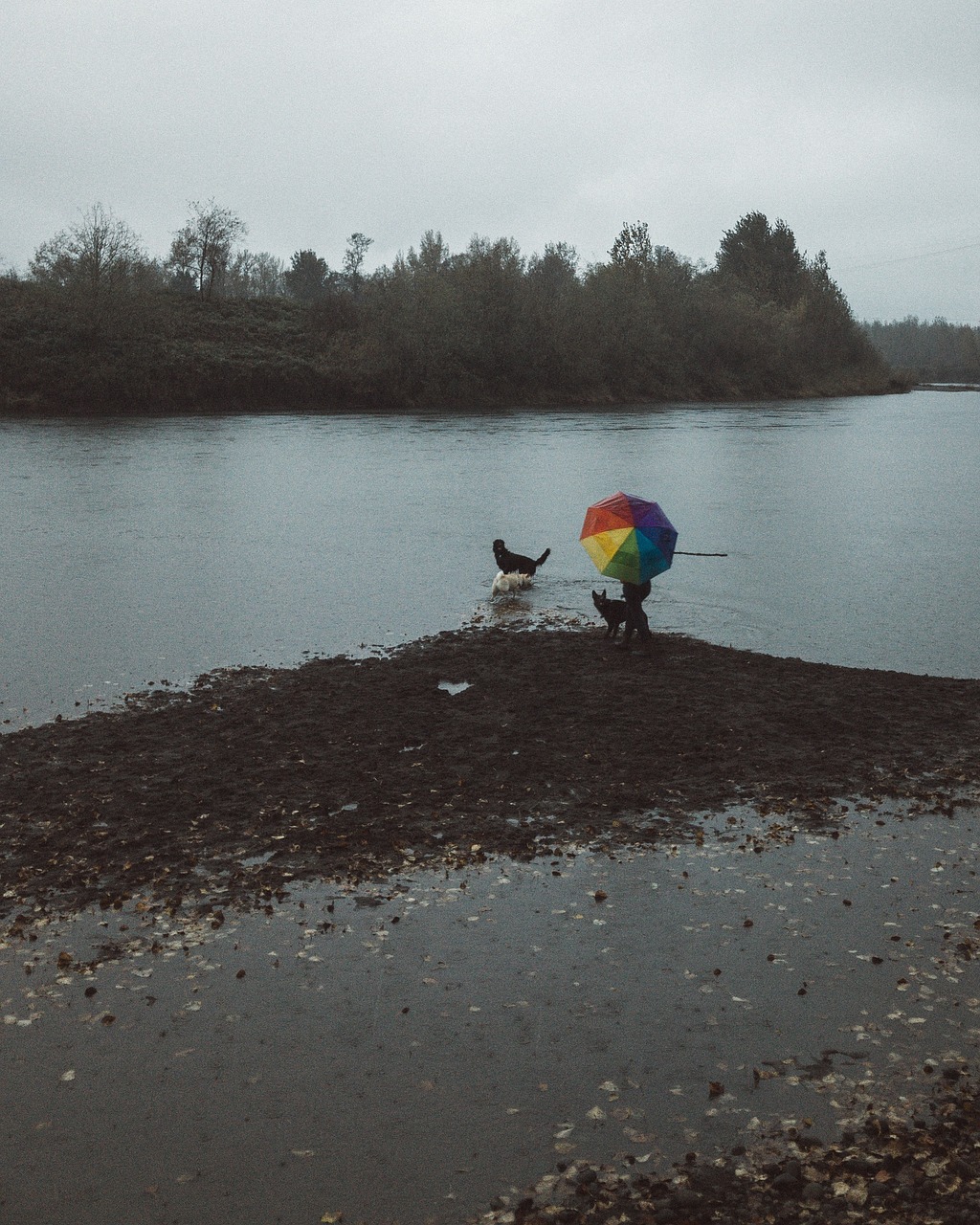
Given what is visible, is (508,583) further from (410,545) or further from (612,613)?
(410,545)

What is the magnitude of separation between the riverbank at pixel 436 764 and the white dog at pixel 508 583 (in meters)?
3.90

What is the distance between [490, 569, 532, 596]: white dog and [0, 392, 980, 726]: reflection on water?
0.37 meters

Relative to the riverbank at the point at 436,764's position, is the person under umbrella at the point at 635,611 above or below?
above

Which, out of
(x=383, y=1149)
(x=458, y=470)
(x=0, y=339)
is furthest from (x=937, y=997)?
(x=0, y=339)

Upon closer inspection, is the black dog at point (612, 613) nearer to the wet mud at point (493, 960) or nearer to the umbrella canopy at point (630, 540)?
the umbrella canopy at point (630, 540)

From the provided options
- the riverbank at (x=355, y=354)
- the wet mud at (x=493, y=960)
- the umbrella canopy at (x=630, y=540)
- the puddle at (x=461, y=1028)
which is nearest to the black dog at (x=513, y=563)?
the umbrella canopy at (x=630, y=540)

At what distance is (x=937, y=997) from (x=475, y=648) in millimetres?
6878

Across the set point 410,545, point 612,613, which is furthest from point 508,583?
point 410,545

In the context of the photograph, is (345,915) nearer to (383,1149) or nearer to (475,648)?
(383,1149)

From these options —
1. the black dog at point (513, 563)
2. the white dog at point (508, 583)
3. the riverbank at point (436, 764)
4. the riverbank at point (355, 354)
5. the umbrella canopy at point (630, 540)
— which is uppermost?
the riverbank at point (355, 354)

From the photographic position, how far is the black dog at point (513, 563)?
1537cm

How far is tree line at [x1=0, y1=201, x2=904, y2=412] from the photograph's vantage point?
6234 cm

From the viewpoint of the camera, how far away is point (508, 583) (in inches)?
611

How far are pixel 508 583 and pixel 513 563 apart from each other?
285 millimetres
